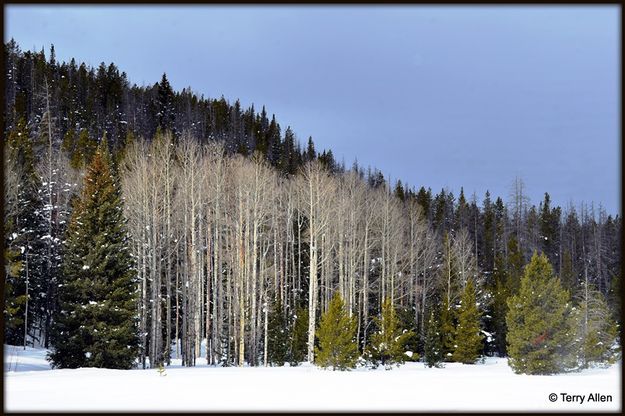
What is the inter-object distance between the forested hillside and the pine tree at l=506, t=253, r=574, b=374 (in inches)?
18.1

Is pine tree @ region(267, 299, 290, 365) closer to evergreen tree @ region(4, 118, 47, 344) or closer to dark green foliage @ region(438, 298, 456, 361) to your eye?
dark green foliage @ region(438, 298, 456, 361)

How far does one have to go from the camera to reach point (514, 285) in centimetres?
4684

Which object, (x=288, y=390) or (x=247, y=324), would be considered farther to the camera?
(x=247, y=324)

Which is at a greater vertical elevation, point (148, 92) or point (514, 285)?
point (148, 92)

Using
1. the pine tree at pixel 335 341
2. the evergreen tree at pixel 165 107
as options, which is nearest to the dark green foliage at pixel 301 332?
the pine tree at pixel 335 341

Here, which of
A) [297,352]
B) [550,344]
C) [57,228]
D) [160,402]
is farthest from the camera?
[57,228]

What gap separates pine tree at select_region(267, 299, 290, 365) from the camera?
97.0 ft

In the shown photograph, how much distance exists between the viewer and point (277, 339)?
98.9ft

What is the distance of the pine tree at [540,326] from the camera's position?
22.0 metres

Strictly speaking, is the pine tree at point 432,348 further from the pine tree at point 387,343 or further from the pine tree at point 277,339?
the pine tree at point 277,339

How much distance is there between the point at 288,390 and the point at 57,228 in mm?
29415

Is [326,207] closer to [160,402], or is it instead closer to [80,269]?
[80,269]

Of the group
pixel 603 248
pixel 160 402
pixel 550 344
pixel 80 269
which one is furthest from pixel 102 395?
pixel 603 248

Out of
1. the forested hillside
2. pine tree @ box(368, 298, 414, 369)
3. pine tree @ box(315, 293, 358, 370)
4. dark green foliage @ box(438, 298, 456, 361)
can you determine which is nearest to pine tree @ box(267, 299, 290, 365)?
the forested hillside
